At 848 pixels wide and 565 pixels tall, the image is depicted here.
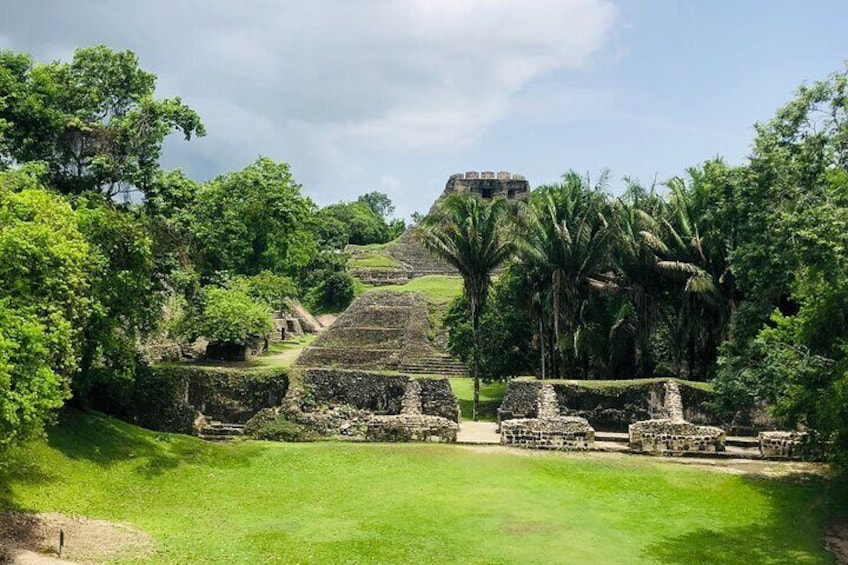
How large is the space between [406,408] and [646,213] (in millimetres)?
12523

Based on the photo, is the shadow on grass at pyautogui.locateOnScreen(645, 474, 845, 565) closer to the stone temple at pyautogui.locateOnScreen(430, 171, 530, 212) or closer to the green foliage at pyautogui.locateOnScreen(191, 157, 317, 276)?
the green foliage at pyautogui.locateOnScreen(191, 157, 317, 276)

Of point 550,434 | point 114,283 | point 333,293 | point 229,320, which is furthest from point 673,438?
point 333,293

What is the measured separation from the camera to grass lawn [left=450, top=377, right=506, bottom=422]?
2534 centimetres

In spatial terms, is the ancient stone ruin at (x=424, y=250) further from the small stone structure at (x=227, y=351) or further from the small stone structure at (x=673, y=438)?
the small stone structure at (x=673, y=438)

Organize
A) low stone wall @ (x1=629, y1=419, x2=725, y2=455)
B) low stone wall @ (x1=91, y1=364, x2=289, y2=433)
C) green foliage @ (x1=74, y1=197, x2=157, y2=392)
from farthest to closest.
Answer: low stone wall @ (x1=91, y1=364, x2=289, y2=433), low stone wall @ (x1=629, y1=419, x2=725, y2=455), green foliage @ (x1=74, y1=197, x2=157, y2=392)

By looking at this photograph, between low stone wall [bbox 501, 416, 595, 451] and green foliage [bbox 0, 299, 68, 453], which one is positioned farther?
low stone wall [bbox 501, 416, 595, 451]

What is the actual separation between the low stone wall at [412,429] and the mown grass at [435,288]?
1995 centimetres

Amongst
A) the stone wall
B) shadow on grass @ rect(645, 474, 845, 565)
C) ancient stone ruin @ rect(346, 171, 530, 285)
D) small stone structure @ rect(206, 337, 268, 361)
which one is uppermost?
ancient stone ruin @ rect(346, 171, 530, 285)

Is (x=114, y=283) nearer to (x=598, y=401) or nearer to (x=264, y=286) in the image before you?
(x=598, y=401)

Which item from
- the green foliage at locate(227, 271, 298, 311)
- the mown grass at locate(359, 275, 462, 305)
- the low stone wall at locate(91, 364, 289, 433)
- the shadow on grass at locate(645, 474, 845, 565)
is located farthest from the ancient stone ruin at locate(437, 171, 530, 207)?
the shadow on grass at locate(645, 474, 845, 565)

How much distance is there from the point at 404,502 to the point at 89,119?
42.2 feet

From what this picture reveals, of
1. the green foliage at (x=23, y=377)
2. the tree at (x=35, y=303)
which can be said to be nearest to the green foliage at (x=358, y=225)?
the tree at (x=35, y=303)

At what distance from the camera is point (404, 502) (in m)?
13.9

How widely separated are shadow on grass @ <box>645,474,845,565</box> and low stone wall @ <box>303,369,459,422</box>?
28.4ft
